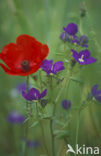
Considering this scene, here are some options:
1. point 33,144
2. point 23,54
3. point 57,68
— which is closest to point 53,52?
point 23,54

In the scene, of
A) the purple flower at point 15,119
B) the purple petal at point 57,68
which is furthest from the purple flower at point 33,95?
the purple flower at point 15,119

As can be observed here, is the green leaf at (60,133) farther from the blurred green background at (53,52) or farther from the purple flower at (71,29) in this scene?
the purple flower at (71,29)

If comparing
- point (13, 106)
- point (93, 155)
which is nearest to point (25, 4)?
point (13, 106)

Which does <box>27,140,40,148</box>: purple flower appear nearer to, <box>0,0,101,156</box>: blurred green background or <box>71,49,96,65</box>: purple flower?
<box>0,0,101,156</box>: blurred green background

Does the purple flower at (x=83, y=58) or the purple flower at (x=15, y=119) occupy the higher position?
the purple flower at (x=83, y=58)

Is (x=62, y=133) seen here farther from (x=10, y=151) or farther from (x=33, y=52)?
(x=10, y=151)
